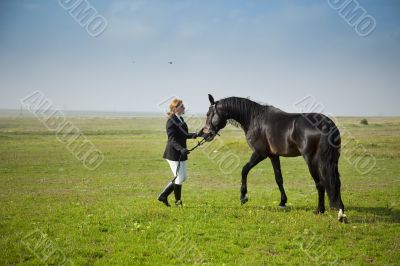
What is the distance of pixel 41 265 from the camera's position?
666cm

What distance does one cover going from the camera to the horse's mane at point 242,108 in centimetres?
1115

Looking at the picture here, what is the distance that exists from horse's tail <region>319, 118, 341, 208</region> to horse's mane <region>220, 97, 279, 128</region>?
2444mm

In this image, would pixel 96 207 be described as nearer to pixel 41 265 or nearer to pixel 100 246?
pixel 100 246

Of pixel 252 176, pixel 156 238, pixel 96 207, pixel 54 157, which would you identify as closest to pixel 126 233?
pixel 156 238

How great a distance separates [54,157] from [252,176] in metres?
18.3

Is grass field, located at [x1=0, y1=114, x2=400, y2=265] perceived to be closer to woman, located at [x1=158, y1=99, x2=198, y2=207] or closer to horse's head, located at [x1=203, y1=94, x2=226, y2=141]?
woman, located at [x1=158, y1=99, x2=198, y2=207]

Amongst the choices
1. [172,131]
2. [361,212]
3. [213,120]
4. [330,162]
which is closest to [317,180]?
[330,162]

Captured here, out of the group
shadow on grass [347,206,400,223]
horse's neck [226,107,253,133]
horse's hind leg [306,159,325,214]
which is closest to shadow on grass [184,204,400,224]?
shadow on grass [347,206,400,223]

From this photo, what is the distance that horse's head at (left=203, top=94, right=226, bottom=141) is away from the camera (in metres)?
11.2

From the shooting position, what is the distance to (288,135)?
998cm

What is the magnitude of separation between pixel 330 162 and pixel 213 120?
3866 millimetres

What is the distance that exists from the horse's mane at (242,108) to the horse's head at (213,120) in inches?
8.4

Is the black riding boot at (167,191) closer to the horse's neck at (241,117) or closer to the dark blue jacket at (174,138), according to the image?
the dark blue jacket at (174,138)

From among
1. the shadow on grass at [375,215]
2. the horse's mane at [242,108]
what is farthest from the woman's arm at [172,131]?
the shadow on grass at [375,215]
